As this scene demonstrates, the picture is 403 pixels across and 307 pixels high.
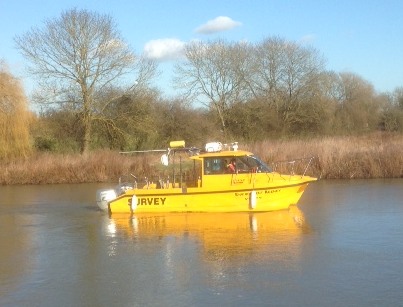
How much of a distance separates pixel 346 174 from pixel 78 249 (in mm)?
16755

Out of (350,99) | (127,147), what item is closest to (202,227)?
(127,147)

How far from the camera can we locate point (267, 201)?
16906 mm

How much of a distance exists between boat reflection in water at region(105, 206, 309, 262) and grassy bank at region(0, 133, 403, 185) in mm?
9930

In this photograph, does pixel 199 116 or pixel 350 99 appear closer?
pixel 199 116

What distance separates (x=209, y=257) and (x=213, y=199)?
17.2ft

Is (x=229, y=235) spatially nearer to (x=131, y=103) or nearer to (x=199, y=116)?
(x=131, y=103)

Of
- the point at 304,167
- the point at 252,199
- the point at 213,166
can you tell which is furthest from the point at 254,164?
the point at 304,167

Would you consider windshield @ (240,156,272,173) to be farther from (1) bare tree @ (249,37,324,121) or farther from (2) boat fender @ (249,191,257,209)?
(1) bare tree @ (249,37,324,121)

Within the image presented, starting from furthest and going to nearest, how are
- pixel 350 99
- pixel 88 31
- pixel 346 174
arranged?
pixel 350 99 → pixel 88 31 → pixel 346 174

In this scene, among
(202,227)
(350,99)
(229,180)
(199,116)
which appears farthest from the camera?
(350,99)

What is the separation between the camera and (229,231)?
14.4 metres

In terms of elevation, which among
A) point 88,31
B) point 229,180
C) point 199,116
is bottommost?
point 229,180

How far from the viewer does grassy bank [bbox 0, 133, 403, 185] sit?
26891 millimetres

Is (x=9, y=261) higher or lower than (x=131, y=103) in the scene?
lower
